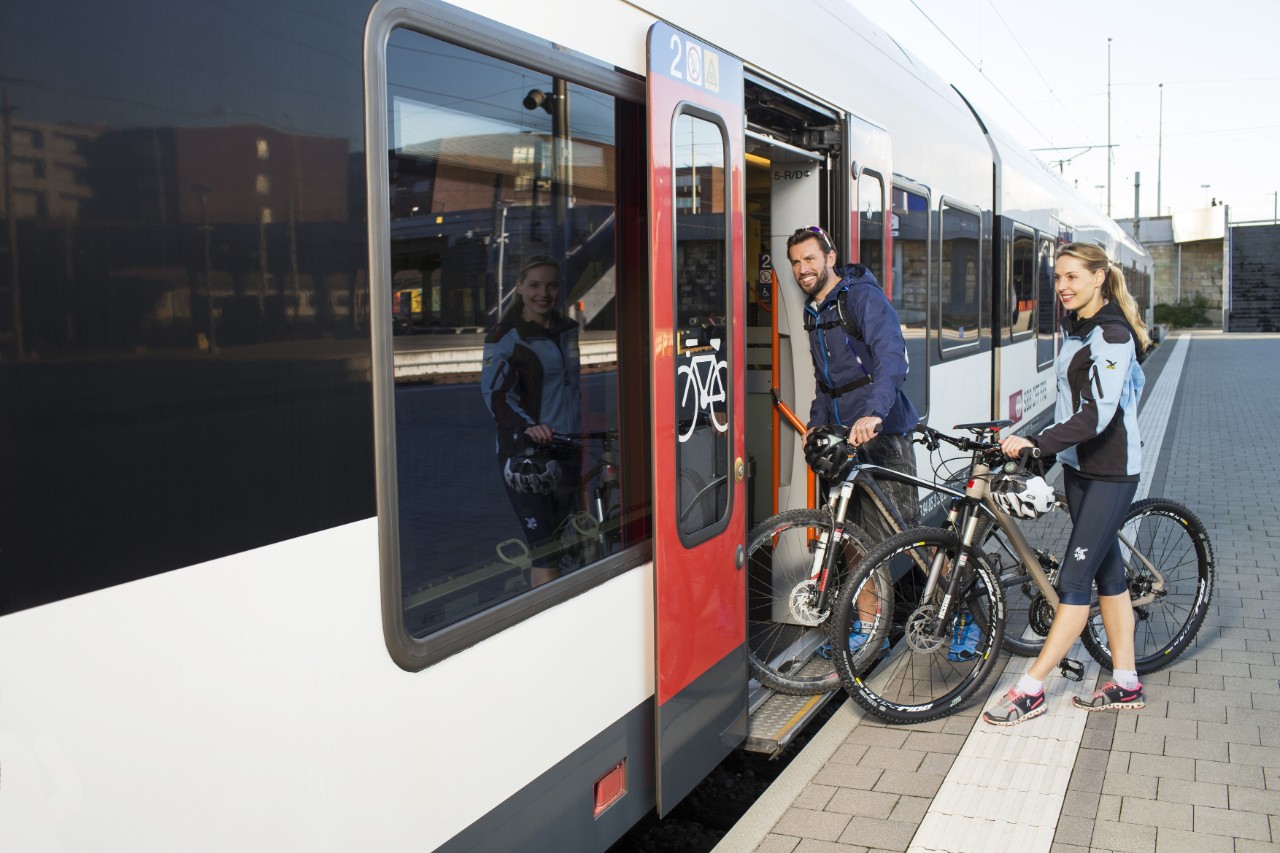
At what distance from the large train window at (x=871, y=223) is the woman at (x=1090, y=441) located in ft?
3.54

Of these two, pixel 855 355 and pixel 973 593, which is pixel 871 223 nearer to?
pixel 855 355

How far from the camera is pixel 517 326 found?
9.52ft

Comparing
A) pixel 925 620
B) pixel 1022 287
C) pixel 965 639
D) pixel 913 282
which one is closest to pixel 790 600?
pixel 925 620

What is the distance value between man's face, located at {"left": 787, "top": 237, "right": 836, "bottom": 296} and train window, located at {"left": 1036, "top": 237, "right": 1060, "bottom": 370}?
7088mm

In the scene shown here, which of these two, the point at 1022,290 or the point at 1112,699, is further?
the point at 1022,290

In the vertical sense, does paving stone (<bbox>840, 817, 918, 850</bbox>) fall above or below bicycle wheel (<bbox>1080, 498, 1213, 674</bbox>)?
below

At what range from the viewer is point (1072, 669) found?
499cm

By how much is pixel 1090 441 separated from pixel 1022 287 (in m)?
6.30

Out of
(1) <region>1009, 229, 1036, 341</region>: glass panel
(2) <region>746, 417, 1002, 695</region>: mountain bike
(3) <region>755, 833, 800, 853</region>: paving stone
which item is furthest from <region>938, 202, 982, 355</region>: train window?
(3) <region>755, 833, 800, 853</region>: paving stone

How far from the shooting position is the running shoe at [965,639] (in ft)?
15.7

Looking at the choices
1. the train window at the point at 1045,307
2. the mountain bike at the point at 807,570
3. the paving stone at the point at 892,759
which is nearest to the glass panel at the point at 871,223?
the mountain bike at the point at 807,570

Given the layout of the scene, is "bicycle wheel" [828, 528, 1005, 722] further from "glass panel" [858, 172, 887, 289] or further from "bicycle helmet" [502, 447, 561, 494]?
"bicycle helmet" [502, 447, 561, 494]

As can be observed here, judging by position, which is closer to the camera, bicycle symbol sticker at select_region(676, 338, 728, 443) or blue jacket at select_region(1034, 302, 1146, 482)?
bicycle symbol sticker at select_region(676, 338, 728, 443)

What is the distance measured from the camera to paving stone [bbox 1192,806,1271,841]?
367 cm
